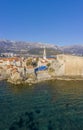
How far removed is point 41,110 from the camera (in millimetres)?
37719

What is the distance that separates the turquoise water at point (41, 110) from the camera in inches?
1227

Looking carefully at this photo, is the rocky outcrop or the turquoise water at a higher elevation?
the rocky outcrop

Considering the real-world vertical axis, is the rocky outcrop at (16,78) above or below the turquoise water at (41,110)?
above

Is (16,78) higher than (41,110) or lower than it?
higher

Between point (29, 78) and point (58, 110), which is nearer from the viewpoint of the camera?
point (58, 110)

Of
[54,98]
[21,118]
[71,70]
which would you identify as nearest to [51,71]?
[71,70]

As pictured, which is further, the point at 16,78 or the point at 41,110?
the point at 16,78

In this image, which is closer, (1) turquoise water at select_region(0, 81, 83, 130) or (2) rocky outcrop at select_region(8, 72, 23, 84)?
(1) turquoise water at select_region(0, 81, 83, 130)

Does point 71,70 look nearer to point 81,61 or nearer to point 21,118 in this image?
point 81,61

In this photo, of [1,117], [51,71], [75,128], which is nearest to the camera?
[75,128]

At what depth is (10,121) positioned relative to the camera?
31.9 meters

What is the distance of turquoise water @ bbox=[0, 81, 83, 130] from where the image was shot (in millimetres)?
31173

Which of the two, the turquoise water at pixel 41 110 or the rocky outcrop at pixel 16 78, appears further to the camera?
the rocky outcrop at pixel 16 78

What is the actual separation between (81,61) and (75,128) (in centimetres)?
5391
